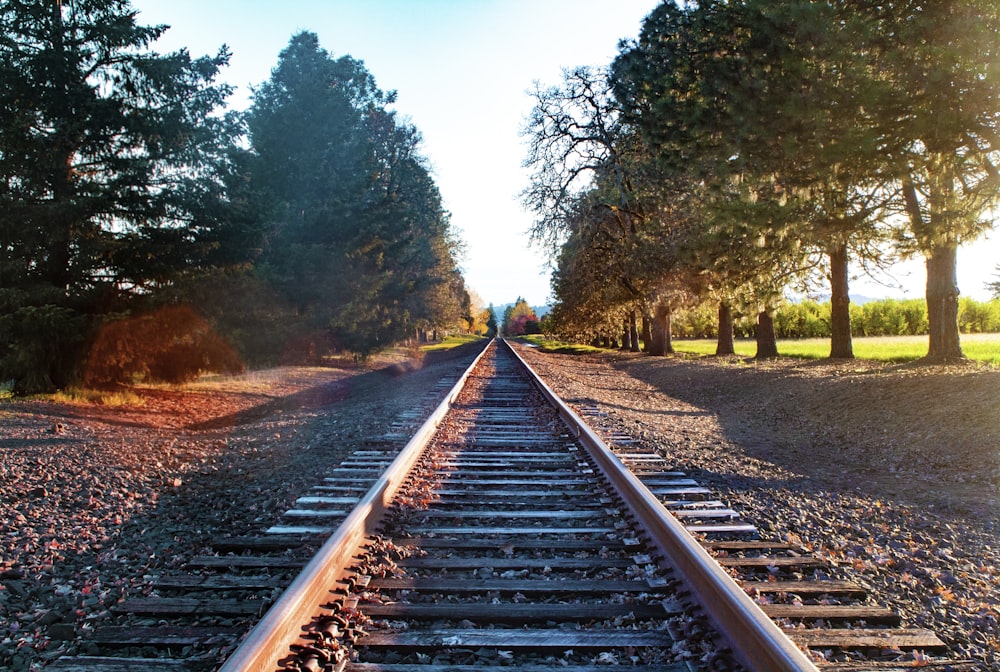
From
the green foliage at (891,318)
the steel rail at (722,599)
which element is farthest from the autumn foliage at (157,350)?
the green foliage at (891,318)

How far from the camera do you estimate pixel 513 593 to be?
329 centimetres

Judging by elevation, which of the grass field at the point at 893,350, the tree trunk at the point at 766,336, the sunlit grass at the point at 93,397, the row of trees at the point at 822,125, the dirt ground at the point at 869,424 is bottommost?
the dirt ground at the point at 869,424

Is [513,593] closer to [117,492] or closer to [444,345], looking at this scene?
[117,492]

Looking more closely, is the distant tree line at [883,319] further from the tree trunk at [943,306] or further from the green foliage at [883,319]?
the tree trunk at [943,306]

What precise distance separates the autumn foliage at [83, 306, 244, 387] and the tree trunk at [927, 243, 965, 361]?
50.2 feet

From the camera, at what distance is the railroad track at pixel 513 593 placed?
2604 mm

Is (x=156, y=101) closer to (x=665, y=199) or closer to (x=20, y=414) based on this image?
(x=20, y=414)

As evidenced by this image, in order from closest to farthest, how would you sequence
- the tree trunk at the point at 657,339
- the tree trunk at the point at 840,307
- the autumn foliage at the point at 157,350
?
the autumn foliage at the point at 157,350
the tree trunk at the point at 840,307
the tree trunk at the point at 657,339

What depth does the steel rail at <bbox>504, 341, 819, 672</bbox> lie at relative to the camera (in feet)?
7.57

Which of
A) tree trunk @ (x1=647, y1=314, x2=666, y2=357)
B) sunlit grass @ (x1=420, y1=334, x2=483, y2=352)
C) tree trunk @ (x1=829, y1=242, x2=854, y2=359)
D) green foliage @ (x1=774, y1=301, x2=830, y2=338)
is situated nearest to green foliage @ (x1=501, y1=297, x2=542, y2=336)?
sunlit grass @ (x1=420, y1=334, x2=483, y2=352)

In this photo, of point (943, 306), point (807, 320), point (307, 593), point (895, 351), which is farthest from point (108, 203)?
point (807, 320)

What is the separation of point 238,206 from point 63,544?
10.2m

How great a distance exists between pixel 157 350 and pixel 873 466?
12952 millimetres

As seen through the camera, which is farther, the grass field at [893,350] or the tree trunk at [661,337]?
the tree trunk at [661,337]
